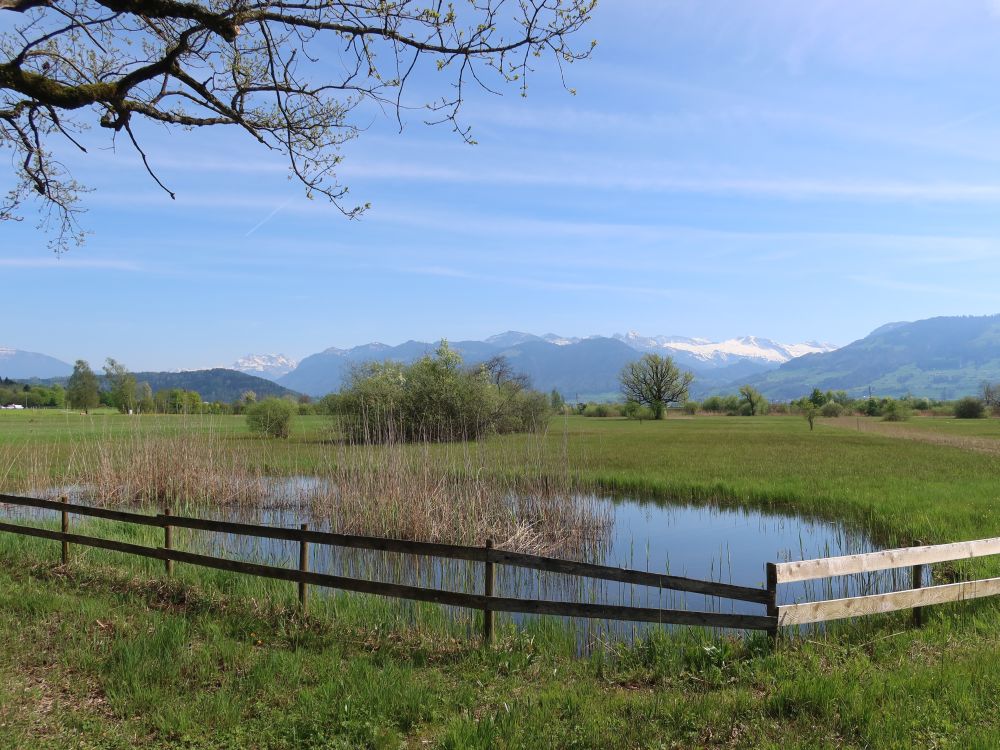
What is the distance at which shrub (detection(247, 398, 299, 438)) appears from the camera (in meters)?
46.9

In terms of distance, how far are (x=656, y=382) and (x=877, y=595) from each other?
100m

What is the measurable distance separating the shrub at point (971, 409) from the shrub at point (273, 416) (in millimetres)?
92215

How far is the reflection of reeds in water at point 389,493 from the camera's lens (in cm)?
1445

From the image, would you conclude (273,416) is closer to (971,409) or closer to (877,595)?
(877,595)

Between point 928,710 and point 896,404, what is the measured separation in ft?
362

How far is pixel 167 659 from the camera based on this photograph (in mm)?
6258

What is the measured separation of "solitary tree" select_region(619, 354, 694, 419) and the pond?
86.3 meters

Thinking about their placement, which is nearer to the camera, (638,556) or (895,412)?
(638,556)

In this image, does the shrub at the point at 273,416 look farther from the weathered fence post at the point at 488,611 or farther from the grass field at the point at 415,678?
the weathered fence post at the point at 488,611

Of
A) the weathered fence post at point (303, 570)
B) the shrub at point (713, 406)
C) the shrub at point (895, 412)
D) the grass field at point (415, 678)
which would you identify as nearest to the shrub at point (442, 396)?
the weathered fence post at point (303, 570)

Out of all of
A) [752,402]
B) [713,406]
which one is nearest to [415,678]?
[752,402]

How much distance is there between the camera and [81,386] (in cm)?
10575

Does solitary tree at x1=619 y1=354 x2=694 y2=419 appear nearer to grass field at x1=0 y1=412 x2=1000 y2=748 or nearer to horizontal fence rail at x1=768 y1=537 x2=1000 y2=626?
horizontal fence rail at x1=768 y1=537 x2=1000 y2=626

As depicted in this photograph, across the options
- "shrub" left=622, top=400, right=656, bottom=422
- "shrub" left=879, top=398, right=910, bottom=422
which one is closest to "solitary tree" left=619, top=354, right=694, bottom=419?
"shrub" left=622, top=400, right=656, bottom=422
